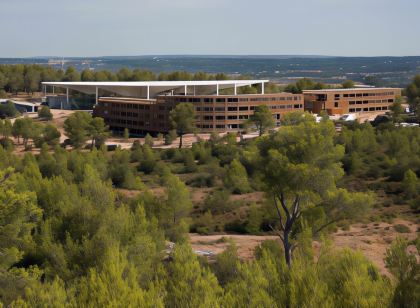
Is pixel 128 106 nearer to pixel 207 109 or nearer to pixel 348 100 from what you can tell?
pixel 207 109

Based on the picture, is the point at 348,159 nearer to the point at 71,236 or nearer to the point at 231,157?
the point at 231,157

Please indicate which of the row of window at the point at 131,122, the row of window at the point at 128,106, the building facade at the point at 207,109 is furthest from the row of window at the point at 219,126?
the row of window at the point at 128,106

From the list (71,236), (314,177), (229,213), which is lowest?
(229,213)

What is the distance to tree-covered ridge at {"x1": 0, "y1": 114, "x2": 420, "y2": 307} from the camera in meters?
16.6

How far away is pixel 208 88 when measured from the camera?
121438 mm

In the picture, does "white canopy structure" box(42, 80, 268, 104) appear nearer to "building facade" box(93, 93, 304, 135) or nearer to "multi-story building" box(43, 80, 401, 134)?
"multi-story building" box(43, 80, 401, 134)

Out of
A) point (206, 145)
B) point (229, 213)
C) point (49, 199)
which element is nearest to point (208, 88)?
point (206, 145)

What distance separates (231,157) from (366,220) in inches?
925

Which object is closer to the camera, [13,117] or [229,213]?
[229,213]

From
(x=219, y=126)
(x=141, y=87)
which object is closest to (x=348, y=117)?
(x=219, y=126)

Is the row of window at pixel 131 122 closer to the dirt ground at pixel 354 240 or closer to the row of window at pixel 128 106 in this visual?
the row of window at pixel 128 106

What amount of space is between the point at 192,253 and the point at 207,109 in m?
71.7

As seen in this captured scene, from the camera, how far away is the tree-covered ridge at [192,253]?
54.6 ft

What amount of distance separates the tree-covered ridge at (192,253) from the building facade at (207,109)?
4373 centimetres
